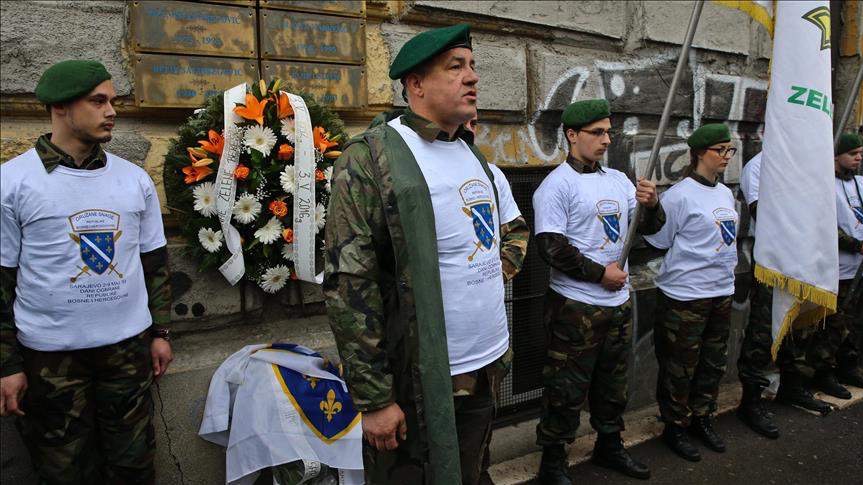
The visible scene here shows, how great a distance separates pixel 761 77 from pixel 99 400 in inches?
219

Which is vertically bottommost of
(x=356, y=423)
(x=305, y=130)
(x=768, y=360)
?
(x=768, y=360)

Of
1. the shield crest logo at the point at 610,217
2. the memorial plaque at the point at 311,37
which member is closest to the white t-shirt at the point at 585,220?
the shield crest logo at the point at 610,217

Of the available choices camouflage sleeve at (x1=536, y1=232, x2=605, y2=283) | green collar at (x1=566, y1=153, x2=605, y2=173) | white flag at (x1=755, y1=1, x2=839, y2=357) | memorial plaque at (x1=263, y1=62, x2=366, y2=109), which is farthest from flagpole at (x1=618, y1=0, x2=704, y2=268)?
memorial plaque at (x1=263, y1=62, x2=366, y2=109)

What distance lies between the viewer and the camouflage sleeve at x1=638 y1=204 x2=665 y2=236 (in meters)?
3.31

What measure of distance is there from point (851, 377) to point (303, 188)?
4.93 m

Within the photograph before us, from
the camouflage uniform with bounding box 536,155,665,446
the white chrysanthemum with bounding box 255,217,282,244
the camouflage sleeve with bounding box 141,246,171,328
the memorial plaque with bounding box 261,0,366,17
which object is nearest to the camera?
the camouflage sleeve with bounding box 141,246,171,328

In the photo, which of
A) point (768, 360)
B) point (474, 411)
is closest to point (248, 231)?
point (474, 411)

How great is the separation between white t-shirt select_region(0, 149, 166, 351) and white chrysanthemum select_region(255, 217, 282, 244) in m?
0.56

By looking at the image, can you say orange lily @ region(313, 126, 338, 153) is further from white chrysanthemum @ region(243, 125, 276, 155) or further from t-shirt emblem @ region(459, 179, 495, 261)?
t-shirt emblem @ region(459, 179, 495, 261)

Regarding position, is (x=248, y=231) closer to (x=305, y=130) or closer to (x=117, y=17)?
(x=305, y=130)

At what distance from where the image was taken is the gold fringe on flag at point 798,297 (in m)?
3.09

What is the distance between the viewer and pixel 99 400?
2.36 m

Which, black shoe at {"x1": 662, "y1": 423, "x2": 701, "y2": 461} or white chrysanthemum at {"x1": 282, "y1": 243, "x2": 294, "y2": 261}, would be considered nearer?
white chrysanthemum at {"x1": 282, "y1": 243, "x2": 294, "y2": 261}

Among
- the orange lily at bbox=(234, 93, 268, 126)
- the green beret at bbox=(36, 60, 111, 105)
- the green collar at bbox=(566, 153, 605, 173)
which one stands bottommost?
the green collar at bbox=(566, 153, 605, 173)
